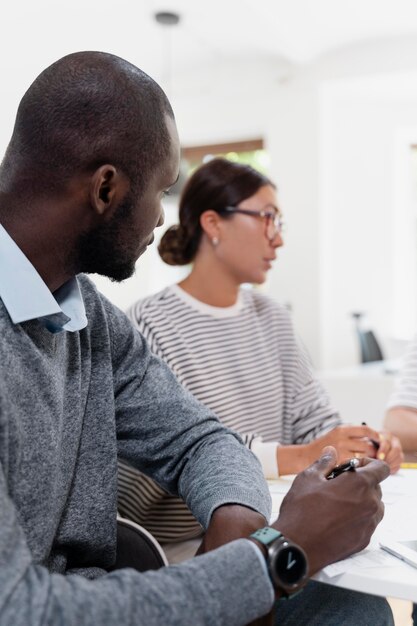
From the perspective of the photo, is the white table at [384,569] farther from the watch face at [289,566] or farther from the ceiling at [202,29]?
the ceiling at [202,29]

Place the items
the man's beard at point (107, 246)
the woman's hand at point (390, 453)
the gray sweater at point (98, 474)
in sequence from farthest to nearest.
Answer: the woman's hand at point (390, 453) < the man's beard at point (107, 246) < the gray sweater at point (98, 474)

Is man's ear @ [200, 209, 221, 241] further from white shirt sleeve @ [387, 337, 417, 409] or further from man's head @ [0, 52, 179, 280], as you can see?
man's head @ [0, 52, 179, 280]

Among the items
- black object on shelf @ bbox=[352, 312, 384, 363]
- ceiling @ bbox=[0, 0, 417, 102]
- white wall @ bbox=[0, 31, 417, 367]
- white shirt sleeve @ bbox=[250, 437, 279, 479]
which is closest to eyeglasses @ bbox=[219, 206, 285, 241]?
white shirt sleeve @ bbox=[250, 437, 279, 479]

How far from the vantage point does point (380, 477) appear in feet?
3.26

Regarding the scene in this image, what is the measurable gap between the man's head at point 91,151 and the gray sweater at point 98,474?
162mm

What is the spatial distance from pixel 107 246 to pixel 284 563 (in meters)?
0.48

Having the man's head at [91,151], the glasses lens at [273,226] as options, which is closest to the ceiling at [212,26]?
the glasses lens at [273,226]

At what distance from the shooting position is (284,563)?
788 millimetres

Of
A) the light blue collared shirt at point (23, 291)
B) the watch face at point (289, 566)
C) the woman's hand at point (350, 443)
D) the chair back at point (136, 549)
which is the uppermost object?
the light blue collared shirt at point (23, 291)

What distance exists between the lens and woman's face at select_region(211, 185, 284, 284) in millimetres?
1979

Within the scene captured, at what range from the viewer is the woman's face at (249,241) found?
198cm

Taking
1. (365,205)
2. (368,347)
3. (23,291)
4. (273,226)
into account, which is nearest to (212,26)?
(365,205)

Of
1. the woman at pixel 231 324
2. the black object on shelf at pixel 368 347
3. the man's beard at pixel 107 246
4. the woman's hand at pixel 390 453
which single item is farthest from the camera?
the black object on shelf at pixel 368 347

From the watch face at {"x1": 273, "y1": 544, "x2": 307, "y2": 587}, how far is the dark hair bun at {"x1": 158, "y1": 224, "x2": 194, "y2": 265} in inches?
51.8
